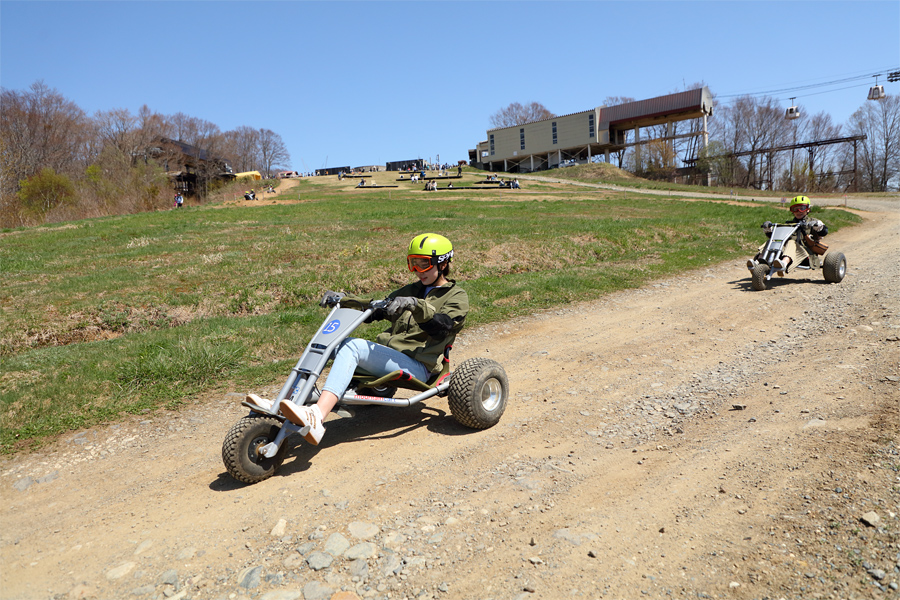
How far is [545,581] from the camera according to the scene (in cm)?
287

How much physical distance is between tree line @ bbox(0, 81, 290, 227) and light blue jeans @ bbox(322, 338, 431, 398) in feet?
114

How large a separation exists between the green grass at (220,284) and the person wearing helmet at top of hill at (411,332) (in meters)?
2.43

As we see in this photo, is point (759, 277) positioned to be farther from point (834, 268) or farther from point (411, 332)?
point (411, 332)

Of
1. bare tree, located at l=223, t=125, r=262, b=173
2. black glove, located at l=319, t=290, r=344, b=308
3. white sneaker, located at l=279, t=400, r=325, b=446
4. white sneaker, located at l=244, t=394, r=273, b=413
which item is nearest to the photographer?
white sneaker, located at l=279, t=400, r=325, b=446

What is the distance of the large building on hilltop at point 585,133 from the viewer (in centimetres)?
A: 6669

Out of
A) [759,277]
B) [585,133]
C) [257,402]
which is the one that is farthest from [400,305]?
[585,133]

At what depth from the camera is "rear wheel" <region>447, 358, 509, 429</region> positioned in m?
4.75

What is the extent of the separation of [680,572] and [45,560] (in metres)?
3.87

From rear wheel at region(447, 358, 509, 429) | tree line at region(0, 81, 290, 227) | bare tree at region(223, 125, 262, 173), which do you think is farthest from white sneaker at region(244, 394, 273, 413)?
bare tree at region(223, 125, 262, 173)

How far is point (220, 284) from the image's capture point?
11.2 meters

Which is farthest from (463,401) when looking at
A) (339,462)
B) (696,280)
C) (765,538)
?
(696,280)

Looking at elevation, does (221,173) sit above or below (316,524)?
above

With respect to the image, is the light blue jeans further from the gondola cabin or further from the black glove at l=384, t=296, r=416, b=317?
the gondola cabin

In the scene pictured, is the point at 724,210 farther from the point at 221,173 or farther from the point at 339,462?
the point at 221,173
